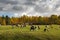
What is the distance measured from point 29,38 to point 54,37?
17.0 feet

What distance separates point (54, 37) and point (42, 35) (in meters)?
2.56

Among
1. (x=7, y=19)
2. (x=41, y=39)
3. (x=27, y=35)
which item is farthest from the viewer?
(x=7, y=19)

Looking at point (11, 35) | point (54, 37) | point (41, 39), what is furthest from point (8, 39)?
point (54, 37)

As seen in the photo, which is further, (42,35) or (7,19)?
(7,19)

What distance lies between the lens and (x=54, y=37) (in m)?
41.7

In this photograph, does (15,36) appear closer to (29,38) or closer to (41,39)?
(29,38)

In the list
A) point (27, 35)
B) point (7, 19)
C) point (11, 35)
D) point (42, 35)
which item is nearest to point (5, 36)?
point (11, 35)

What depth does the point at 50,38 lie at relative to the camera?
134ft

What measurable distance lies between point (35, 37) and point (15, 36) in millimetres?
4316

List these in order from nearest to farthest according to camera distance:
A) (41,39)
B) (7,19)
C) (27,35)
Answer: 1. (41,39)
2. (27,35)
3. (7,19)

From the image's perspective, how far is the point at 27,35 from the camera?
4297 cm

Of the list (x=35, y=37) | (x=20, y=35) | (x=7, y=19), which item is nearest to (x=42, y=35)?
(x=35, y=37)

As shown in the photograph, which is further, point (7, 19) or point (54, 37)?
point (7, 19)

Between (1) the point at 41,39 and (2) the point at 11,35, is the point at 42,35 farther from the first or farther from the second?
(2) the point at 11,35
